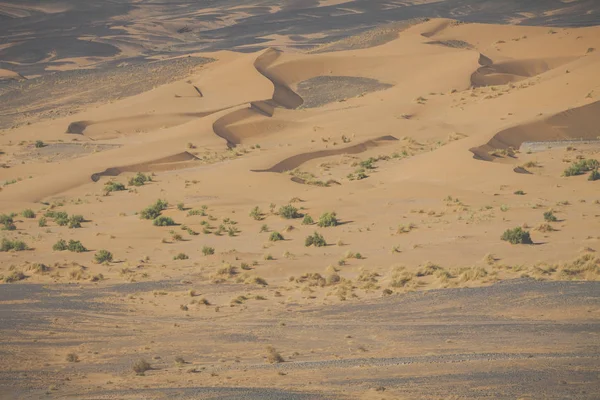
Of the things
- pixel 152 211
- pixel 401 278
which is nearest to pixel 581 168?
pixel 152 211

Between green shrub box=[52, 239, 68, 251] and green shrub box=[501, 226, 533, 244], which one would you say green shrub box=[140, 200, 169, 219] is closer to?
green shrub box=[52, 239, 68, 251]

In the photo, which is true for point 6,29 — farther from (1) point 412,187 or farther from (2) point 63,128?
(1) point 412,187

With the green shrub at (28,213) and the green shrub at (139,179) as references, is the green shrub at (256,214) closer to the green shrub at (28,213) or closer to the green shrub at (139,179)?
the green shrub at (28,213)

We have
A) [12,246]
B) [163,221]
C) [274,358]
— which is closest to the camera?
[274,358]

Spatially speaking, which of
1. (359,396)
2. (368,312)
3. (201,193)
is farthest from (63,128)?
(359,396)

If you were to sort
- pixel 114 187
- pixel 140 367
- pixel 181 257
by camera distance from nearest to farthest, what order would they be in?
pixel 140 367 → pixel 181 257 → pixel 114 187

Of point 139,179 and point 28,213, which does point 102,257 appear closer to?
point 28,213
